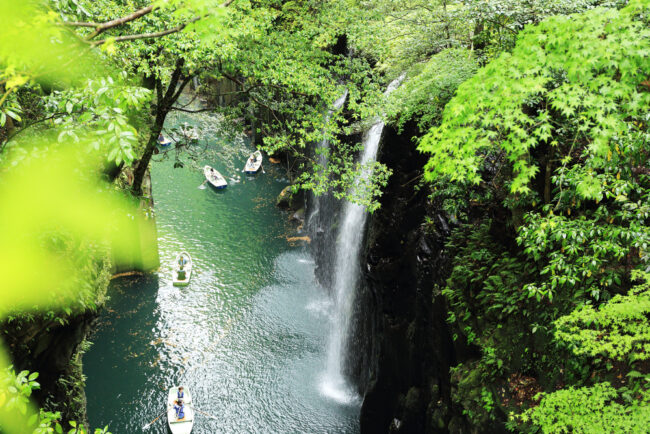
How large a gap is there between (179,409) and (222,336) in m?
4.90

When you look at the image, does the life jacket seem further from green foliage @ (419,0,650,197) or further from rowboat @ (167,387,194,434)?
green foliage @ (419,0,650,197)

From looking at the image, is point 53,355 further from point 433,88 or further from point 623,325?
point 433,88

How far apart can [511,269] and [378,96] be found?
6918mm

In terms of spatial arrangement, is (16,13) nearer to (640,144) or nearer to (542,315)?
(640,144)

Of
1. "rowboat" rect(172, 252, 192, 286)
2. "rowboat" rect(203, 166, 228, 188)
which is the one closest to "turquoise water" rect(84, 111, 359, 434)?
"rowboat" rect(172, 252, 192, 286)

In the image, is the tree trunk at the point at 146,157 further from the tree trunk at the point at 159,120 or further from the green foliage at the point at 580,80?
the green foliage at the point at 580,80

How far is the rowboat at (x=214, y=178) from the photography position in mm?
32719

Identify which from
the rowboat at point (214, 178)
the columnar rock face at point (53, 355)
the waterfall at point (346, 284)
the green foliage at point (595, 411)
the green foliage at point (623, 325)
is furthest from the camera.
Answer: the rowboat at point (214, 178)

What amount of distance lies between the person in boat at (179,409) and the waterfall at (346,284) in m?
5.63

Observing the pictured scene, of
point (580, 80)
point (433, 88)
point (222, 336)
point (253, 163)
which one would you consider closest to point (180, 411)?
point (222, 336)

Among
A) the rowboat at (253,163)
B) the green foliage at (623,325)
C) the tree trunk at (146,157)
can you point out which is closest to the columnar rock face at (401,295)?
the green foliage at (623,325)

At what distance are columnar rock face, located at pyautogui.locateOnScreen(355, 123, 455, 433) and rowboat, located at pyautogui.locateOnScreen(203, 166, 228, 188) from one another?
20694 mm

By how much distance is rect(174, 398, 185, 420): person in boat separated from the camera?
47.4ft

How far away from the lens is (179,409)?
14.5 m
